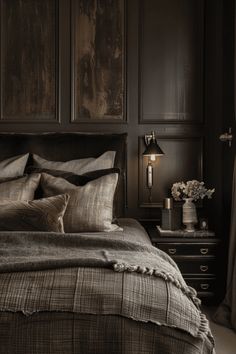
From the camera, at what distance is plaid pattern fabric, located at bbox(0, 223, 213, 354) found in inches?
64.7

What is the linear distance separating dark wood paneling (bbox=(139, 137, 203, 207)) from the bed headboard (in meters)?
0.24

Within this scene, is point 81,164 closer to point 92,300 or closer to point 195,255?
point 195,255

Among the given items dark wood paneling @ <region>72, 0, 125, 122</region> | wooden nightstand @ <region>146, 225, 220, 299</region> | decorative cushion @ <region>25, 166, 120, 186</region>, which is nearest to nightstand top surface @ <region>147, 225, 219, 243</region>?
wooden nightstand @ <region>146, 225, 220, 299</region>

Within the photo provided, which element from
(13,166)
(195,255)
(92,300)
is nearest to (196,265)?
(195,255)

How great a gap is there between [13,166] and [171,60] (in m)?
1.61

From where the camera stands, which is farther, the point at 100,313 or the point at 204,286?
the point at 204,286

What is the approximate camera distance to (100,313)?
5.50 feet

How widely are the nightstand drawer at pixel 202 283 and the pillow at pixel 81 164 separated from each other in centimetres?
108

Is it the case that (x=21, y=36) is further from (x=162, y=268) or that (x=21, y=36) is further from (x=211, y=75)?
(x=162, y=268)

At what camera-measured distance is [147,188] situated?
13.4ft

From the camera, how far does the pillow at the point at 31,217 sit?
2744mm

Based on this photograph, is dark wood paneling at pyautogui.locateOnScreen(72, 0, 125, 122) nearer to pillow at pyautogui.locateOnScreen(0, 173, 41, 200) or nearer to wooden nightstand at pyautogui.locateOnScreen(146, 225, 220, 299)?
pillow at pyautogui.locateOnScreen(0, 173, 41, 200)

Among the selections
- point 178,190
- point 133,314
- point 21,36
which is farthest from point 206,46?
point 133,314

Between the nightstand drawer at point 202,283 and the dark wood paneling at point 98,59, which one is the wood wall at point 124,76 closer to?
the dark wood paneling at point 98,59
